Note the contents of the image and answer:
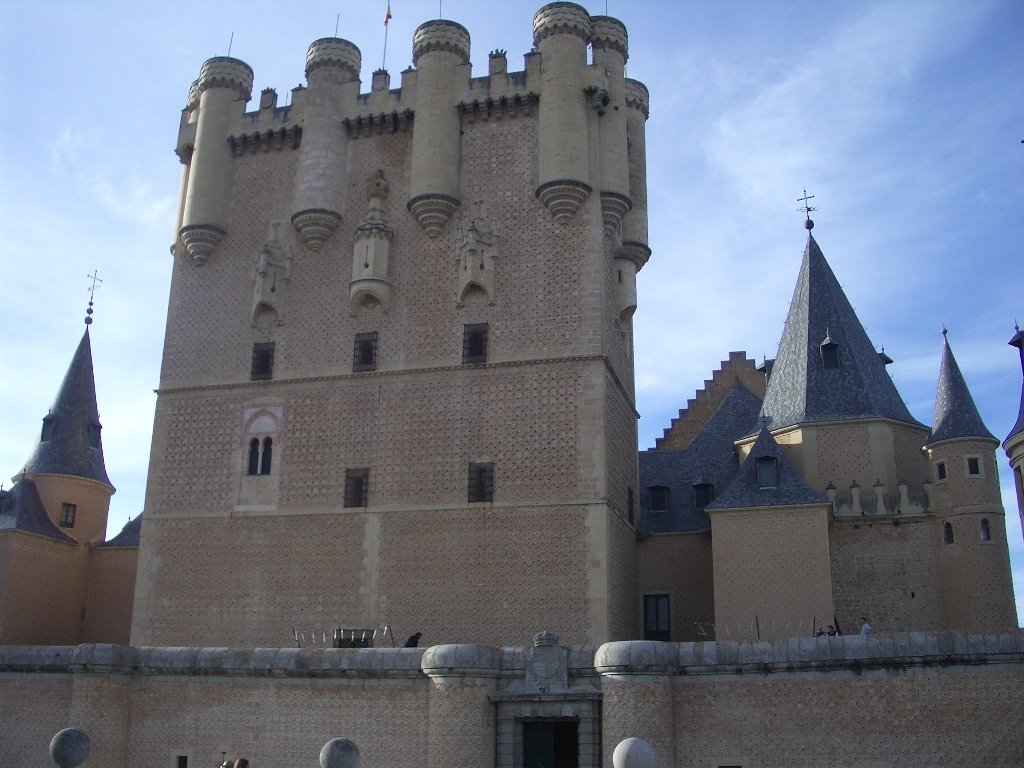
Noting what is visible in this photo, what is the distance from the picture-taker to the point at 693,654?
16266 millimetres

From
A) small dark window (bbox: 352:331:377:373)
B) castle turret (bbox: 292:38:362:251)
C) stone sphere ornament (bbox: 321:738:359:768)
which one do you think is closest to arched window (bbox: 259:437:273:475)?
small dark window (bbox: 352:331:377:373)

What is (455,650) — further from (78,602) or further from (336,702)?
(78,602)

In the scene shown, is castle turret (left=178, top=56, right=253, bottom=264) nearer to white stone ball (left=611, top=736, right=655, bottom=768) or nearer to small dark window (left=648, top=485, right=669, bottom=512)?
small dark window (left=648, top=485, right=669, bottom=512)

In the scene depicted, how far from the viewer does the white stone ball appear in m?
12.1

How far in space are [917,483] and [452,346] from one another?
1106cm

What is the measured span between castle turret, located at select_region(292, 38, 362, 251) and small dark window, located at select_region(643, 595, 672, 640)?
11691 mm

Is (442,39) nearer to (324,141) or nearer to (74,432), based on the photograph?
(324,141)

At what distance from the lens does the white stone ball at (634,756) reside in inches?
478

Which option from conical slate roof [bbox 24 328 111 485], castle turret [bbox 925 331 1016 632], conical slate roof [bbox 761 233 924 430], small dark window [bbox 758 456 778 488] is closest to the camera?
castle turret [bbox 925 331 1016 632]

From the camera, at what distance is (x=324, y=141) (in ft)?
87.7

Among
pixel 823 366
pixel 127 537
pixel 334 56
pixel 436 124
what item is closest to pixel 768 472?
pixel 823 366

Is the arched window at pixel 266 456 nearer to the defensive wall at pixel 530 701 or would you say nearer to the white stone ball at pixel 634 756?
the defensive wall at pixel 530 701

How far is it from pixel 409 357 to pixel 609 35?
9623 millimetres

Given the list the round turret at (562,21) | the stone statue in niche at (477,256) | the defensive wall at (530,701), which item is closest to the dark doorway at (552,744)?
the defensive wall at (530,701)
